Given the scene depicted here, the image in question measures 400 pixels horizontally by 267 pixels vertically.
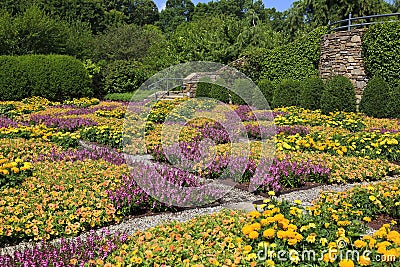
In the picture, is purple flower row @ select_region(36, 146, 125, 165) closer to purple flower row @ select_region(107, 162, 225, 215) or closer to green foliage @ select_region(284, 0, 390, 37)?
purple flower row @ select_region(107, 162, 225, 215)

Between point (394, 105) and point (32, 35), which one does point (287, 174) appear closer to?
point (394, 105)

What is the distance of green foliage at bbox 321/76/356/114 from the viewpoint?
12.2 meters

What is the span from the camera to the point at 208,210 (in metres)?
4.80

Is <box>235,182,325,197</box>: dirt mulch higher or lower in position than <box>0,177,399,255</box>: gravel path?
higher

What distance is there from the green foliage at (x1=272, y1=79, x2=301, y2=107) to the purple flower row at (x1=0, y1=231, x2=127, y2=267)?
11.3 meters

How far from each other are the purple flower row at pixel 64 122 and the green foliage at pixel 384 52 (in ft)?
27.9

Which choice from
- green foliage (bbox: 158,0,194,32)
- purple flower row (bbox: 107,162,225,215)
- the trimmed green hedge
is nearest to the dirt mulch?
purple flower row (bbox: 107,162,225,215)

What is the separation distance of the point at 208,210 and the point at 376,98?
28.3 feet

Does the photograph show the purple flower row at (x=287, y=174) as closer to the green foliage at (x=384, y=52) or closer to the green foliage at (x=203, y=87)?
the green foliage at (x=384, y=52)

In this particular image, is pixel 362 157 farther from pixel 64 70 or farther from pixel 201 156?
pixel 64 70

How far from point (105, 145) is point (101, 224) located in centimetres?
415

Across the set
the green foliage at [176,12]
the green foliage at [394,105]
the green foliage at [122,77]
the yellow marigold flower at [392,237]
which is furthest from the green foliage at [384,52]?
the green foliage at [176,12]

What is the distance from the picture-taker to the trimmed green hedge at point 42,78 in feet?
57.2

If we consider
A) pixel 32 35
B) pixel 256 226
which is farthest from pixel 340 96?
pixel 32 35
